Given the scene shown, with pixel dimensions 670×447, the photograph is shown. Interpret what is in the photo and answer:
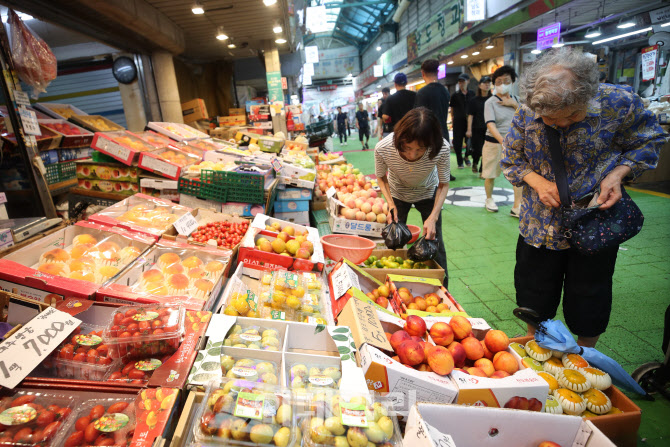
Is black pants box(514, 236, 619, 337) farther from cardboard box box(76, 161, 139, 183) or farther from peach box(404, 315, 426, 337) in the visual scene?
cardboard box box(76, 161, 139, 183)

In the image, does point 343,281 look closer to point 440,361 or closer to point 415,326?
point 415,326

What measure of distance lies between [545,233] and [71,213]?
4215 mm

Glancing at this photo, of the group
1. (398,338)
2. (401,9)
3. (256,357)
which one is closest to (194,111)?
(256,357)

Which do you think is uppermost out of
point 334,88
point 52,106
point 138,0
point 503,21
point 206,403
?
point 334,88

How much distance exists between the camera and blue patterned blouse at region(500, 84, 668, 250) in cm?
166

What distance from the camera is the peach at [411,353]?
1453 mm

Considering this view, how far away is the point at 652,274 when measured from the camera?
3.51 meters

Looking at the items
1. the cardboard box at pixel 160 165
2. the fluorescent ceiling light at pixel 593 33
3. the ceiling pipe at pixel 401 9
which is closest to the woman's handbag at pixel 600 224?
the cardboard box at pixel 160 165

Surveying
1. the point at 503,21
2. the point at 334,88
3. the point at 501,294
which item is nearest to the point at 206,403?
the point at 501,294

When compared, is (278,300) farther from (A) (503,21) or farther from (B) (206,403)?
(A) (503,21)

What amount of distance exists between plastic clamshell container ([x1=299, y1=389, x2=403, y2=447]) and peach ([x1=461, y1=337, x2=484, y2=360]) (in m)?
0.64

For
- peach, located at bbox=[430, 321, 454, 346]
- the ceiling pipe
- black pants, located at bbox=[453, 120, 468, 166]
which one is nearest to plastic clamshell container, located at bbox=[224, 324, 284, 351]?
peach, located at bbox=[430, 321, 454, 346]

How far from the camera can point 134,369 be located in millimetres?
1365

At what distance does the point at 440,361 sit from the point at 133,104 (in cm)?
863
